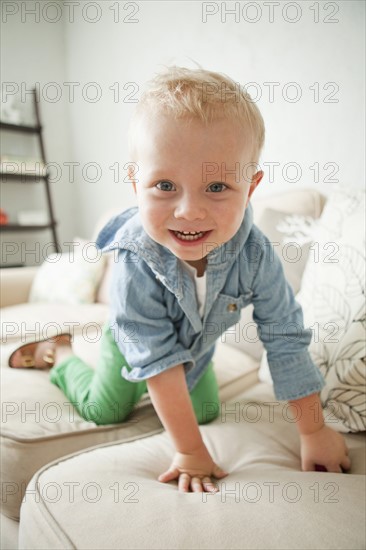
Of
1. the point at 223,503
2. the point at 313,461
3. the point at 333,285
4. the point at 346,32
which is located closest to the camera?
the point at 223,503

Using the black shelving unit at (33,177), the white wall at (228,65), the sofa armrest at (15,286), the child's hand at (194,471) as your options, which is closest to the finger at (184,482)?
the child's hand at (194,471)

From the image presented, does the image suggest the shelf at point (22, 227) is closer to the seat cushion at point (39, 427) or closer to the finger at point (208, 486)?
the seat cushion at point (39, 427)

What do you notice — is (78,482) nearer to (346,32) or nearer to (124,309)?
(124,309)

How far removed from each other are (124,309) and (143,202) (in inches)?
7.4

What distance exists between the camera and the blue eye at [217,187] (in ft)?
1.92

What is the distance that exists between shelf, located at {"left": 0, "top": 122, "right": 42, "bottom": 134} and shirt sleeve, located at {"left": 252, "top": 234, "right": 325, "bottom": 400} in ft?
6.79

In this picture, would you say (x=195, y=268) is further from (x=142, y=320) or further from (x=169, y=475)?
(x=169, y=475)

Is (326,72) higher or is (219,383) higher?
(326,72)

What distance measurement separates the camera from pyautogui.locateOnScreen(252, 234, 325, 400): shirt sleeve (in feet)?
2.41

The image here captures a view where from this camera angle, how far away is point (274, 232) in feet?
3.79

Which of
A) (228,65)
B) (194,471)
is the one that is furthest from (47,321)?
(228,65)

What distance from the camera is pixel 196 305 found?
2.42 ft

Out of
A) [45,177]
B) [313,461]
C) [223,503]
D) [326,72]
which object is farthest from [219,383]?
[45,177]

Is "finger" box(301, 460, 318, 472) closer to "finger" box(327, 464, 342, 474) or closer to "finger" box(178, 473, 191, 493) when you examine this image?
"finger" box(327, 464, 342, 474)
